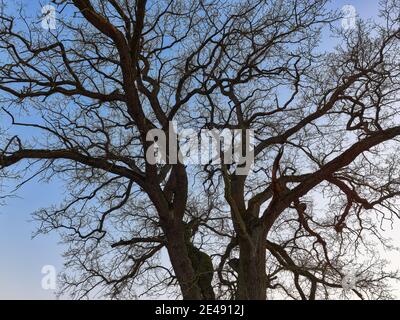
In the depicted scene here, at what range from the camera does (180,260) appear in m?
8.66

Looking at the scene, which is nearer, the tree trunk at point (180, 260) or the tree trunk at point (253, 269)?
the tree trunk at point (253, 269)

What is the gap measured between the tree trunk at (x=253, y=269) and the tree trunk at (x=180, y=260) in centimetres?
78

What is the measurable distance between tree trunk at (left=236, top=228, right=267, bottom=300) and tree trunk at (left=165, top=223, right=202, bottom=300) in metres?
0.78

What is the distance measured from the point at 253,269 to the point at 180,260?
132 centimetres

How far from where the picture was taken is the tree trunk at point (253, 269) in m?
8.09

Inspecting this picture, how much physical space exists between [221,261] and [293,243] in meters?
1.63

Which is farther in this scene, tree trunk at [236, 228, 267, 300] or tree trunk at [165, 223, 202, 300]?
tree trunk at [165, 223, 202, 300]

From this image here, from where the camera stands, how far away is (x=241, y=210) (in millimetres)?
8828

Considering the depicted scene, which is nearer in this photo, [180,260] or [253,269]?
[253,269]

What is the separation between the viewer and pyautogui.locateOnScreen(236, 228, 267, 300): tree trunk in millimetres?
8094
